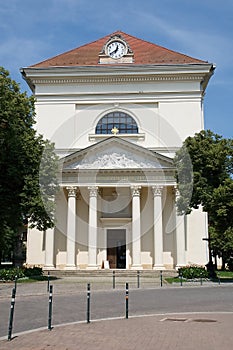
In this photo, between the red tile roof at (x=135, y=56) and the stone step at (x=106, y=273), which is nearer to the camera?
the stone step at (x=106, y=273)

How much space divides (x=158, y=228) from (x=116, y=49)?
2161 centimetres

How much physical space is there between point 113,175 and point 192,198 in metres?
11.7

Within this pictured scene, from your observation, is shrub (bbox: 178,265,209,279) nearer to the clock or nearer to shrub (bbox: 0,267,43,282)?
shrub (bbox: 0,267,43,282)

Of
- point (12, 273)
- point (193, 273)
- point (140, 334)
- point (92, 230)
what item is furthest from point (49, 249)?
point (140, 334)

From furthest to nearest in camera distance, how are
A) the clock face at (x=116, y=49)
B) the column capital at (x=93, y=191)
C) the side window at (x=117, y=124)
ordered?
the clock face at (x=116, y=49) < the side window at (x=117, y=124) < the column capital at (x=93, y=191)

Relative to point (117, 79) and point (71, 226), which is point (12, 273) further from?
point (117, 79)

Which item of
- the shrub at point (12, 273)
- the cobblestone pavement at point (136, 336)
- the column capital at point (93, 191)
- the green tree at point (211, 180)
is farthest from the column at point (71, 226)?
the cobblestone pavement at point (136, 336)

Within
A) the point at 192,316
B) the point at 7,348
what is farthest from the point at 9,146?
the point at 7,348

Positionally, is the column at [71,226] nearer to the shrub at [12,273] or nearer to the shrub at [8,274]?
the shrub at [12,273]

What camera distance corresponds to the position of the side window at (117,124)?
4470 cm

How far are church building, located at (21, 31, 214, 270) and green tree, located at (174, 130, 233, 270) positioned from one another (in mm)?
8661

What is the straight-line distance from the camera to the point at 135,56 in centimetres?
4844

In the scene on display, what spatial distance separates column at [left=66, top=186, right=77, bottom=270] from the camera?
125 feet

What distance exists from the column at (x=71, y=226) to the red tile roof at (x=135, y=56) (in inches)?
623
